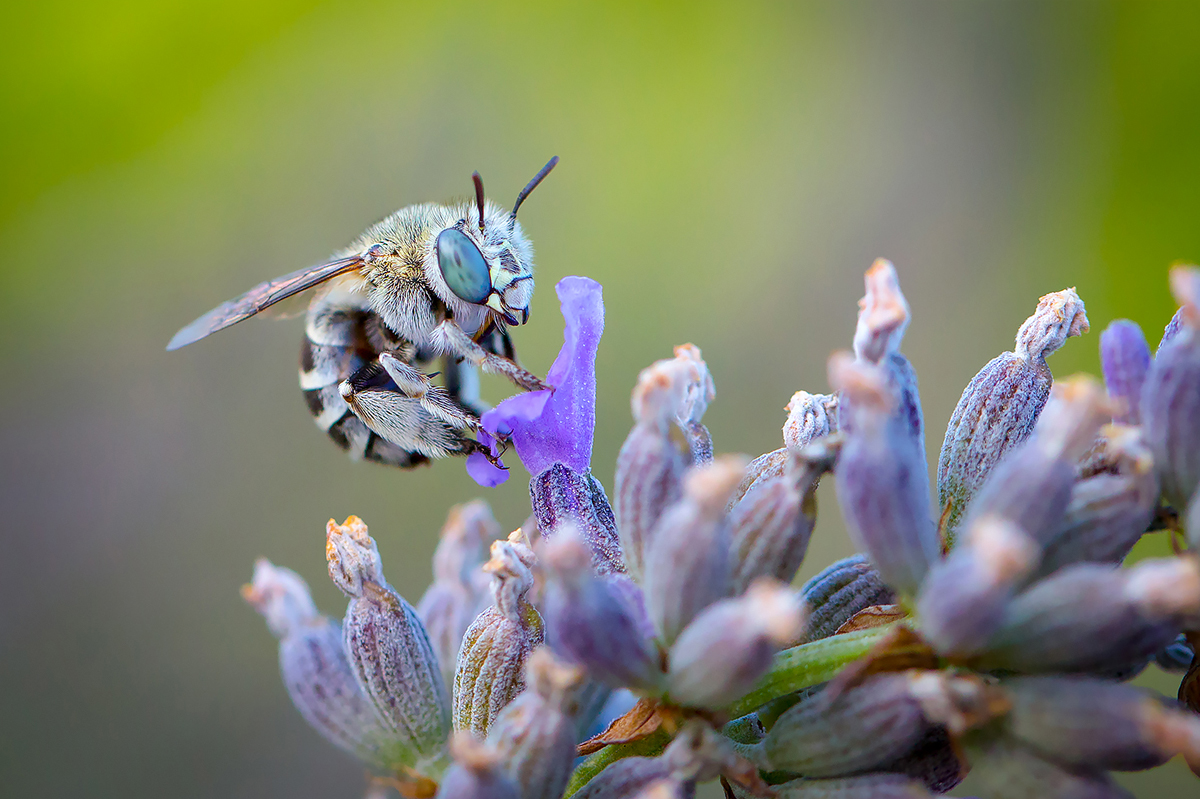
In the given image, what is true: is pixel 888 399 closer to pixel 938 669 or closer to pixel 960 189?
pixel 938 669

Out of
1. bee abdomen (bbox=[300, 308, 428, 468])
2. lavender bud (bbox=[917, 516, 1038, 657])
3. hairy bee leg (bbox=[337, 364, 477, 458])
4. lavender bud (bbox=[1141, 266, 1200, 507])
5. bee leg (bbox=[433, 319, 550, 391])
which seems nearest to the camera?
lavender bud (bbox=[917, 516, 1038, 657])

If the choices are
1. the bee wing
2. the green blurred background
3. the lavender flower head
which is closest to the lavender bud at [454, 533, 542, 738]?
the lavender flower head

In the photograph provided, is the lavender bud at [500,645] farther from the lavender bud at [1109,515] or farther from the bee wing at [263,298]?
the bee wing at [263,298]

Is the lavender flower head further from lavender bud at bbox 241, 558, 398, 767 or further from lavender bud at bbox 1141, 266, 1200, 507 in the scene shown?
lavender bud at bbox 241, 558, 398, 767

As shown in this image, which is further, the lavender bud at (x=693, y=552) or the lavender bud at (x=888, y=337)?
the lavender bud at (x=888, y=337)

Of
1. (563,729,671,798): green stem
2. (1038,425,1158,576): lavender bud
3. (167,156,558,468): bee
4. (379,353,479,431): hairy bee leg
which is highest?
(167,156,558,468): bee

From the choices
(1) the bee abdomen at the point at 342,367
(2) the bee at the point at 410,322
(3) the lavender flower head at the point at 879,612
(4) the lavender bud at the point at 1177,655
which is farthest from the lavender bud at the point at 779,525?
(1) the bee abdomen at the point at 342,367
